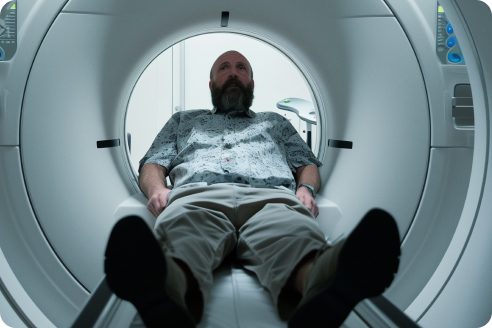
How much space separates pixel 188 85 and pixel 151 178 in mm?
3044

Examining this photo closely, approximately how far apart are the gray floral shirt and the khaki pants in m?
0.11

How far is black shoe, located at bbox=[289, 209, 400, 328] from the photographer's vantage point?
65 centimetres

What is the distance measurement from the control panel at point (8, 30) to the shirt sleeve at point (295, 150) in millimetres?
1036

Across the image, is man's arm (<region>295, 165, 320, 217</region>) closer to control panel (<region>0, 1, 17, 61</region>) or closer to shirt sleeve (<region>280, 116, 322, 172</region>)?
shirt sleeve (<region>280, 116, 322, 172</region>)

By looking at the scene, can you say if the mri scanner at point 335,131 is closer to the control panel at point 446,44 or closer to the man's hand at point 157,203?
the control panel at point 446,44

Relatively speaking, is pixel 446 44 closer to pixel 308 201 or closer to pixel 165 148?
pixel 308 201

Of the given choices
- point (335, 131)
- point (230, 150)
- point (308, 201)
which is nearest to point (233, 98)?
point (230, 150)

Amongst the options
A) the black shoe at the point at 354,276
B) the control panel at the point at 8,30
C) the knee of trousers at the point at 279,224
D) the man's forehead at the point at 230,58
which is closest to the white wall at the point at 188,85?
the man's forehead at the point at 230,58

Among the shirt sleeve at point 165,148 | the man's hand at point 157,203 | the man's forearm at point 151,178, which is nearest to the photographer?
the man's hand at point 157,203

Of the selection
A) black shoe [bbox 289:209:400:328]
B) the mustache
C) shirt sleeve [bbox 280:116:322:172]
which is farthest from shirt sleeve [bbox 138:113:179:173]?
black shoe [bbox 289:209:400:328]

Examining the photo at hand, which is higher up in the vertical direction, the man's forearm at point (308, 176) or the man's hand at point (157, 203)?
the man's forearm at point (308, 176)

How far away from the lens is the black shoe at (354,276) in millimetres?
652

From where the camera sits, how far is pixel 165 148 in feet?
5.42

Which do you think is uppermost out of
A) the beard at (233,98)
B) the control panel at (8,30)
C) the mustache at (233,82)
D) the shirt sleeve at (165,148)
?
the control panel at (8,30)
